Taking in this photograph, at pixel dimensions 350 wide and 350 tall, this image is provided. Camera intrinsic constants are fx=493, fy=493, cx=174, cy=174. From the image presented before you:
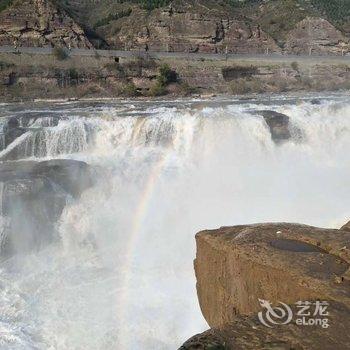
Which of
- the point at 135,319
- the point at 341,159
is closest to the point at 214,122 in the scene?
the point at 341,159

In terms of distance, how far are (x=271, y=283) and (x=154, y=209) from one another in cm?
985

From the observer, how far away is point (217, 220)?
48.4 feet

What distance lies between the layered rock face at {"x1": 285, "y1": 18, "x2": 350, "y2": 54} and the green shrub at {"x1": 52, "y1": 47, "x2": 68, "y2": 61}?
1232 inches

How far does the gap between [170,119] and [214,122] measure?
1.87 metres

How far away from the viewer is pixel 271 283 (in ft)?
18.9

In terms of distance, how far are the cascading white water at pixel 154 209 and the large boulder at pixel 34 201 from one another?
0.37 m

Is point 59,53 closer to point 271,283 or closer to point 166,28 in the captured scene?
point 166,28

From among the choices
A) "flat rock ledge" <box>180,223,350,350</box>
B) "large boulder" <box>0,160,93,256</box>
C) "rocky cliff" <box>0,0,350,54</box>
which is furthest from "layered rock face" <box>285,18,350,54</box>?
"flat rock ledge" <box>180,223,350,350</box>

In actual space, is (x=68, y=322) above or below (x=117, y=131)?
below

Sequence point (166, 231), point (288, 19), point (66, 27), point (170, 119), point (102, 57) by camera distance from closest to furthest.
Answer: point (166, 231), point (170, 119), point (102, 57), point (66, 27), point (288, 19)

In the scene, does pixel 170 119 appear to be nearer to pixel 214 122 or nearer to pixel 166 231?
pixel 214 122

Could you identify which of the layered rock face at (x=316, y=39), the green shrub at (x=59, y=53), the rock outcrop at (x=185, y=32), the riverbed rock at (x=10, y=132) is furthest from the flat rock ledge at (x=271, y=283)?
the layered rock face at (x=316, y=39)

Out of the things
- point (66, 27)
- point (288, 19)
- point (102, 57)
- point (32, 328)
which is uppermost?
point (288, 19)

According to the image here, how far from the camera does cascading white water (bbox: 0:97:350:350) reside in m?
10.3
